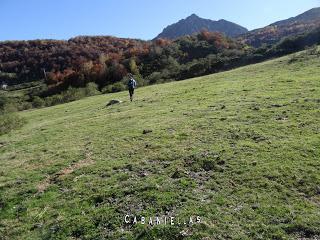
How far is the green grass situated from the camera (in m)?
13.2

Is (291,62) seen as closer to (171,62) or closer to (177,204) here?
(177,204)

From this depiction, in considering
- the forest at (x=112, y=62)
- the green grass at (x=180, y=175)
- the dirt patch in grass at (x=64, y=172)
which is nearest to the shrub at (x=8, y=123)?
the green grass at (x=180, y=175)

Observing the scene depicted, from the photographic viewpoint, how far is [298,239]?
38.3ft

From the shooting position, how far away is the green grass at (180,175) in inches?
519

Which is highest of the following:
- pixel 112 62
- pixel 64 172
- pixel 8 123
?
pixel 64 172

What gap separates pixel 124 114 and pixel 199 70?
42352mm

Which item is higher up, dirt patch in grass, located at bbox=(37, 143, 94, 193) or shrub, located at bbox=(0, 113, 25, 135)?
dirt patch in grass, located at bbox=(37, 143, 94, 193)

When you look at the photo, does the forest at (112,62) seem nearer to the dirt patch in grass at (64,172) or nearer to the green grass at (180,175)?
the green grass at (180,175)

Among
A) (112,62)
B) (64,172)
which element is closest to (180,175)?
(64,172)

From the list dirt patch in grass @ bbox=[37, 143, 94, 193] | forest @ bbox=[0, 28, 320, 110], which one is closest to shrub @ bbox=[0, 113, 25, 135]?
dirt patch in grass @ bbox=[37, 143, 94, 193]

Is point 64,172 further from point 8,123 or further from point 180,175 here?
point 8,123

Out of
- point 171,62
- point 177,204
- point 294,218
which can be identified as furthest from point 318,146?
point 171,62

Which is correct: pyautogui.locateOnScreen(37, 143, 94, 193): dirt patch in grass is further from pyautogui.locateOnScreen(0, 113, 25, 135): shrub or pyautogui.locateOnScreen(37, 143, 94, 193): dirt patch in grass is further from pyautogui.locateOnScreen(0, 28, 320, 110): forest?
pyautogui.locateOnScreen(0, 28, 320, 110): forest

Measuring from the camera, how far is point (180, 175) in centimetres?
1702
